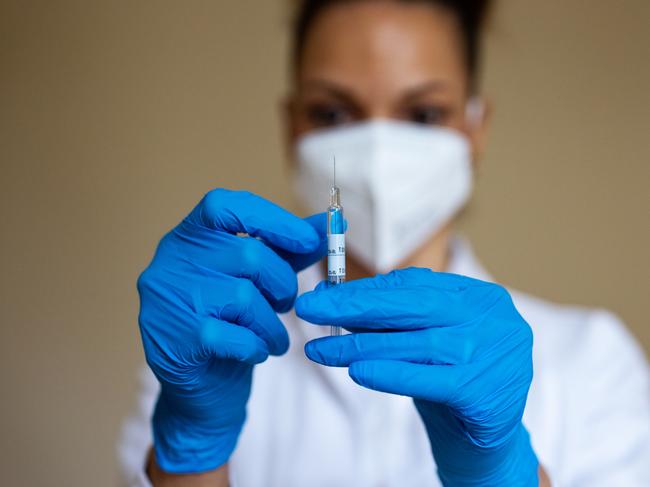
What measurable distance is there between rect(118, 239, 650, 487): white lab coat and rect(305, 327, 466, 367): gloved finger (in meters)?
0.50

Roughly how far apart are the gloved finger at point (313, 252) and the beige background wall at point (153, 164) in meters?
1.04

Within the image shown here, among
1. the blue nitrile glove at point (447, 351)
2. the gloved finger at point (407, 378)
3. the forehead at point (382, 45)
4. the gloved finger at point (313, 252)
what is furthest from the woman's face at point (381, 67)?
the gloved finger at point (407, 378)

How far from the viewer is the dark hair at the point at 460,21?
137 cm

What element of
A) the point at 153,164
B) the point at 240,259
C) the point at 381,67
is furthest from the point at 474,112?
the point at 153,164

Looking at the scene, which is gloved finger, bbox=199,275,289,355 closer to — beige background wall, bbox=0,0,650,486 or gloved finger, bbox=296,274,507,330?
gloved finger, bbox=296,274,507,330

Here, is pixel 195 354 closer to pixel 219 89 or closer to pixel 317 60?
pixel 317 60

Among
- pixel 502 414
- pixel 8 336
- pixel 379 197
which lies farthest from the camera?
pixel 8 336

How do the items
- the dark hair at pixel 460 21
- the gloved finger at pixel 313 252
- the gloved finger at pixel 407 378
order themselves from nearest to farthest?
the gloved finger at pixel 407 378, the gloved finger at pixel 313 252, the dark hair at pixel 460 21

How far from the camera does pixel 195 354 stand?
763 mm

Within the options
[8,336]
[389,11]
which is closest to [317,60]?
[389,11]

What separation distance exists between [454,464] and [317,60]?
89 centimetres

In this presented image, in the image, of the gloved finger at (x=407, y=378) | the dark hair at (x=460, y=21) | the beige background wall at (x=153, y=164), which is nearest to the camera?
the gloved finger at (x=407, y=378)

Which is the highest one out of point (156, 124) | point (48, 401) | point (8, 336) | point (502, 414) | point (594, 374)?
point (156, 124)

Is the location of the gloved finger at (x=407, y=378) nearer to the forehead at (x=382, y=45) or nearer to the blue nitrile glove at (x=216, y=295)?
the blue nitrile glove at (x=216, y=295)
